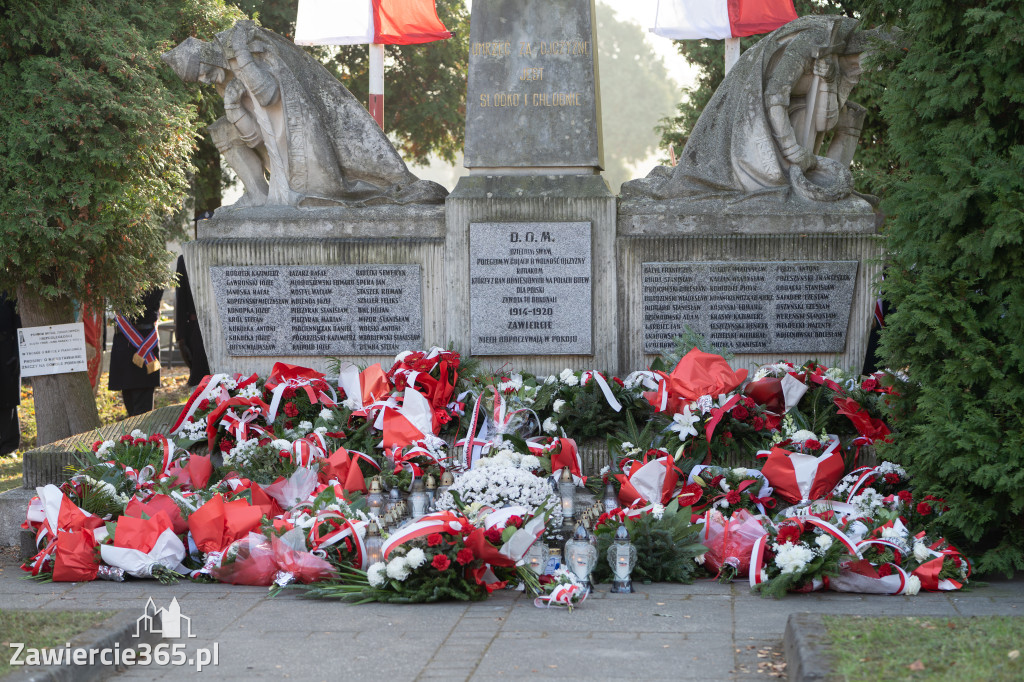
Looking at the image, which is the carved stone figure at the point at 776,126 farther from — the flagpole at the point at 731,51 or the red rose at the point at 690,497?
the flagpole at the point at 731,51

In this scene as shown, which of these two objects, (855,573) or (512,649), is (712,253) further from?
(512,649)

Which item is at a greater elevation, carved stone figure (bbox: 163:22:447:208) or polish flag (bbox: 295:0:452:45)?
polish flag (bbox: 295:0:452:45)

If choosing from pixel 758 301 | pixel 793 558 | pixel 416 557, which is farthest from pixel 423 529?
pixel 758 301

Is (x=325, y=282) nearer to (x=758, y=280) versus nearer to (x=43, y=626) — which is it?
(x=758, y=280)

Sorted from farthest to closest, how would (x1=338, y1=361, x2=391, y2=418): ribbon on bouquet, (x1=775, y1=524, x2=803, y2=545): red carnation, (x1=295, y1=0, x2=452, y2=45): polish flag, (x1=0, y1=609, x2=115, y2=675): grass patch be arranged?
(x1=295, y1=0, x2=452, y2=45): polish flag → (x1=338, y1=361, x2=391, y2=418): ribbon on bouquet → (x1=775, y1=524, x2=803, y2=545): red carnation → (x1=0, y1=609, x2=115, y2=675): grass patch

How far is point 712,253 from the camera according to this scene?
25.6 ft

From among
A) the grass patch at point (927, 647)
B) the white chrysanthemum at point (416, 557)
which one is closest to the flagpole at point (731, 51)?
the white chrysanthemum at point (416, 557)

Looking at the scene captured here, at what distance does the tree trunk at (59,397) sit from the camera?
1027 centimetres

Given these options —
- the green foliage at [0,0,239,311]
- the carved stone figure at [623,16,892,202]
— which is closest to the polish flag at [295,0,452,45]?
the green foliage at [0,0,239,311]

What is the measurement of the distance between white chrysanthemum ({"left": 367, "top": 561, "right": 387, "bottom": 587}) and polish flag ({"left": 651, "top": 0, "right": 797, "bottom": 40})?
7485 millimetres

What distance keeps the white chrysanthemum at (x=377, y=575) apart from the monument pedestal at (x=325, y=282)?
2.93 m

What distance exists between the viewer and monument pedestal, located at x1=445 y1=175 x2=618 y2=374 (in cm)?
788

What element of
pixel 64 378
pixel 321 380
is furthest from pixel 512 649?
pixel 64 378

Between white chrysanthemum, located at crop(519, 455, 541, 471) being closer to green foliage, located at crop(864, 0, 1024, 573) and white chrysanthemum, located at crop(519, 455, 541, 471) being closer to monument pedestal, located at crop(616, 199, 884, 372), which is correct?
monument pedestal, located at crop(616, 199, 884, 372)
